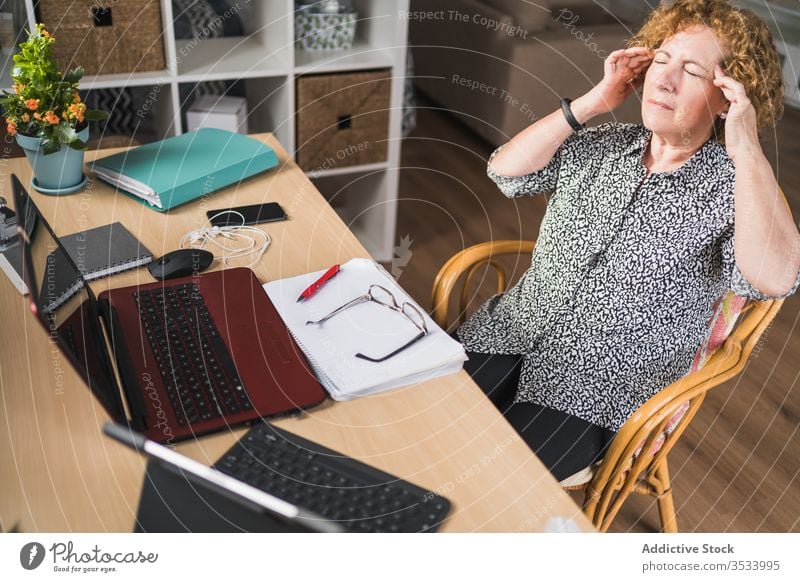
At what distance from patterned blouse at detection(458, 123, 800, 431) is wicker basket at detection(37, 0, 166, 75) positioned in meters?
1.14

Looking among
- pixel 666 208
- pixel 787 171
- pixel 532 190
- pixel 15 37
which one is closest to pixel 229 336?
pixel 532 190

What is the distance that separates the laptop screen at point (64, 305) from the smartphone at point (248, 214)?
395 mm

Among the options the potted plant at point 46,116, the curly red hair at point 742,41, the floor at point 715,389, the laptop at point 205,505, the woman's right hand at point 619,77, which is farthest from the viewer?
the floor at point 715,389

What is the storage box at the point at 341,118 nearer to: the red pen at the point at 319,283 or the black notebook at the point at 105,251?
the black notebook at the point at 105,251

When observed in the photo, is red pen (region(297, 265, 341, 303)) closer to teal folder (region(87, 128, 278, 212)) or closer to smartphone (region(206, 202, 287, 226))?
smartphone (region(206, 202, 287, 226))

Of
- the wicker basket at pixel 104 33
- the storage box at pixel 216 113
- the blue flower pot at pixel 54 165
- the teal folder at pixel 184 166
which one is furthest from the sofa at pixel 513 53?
the blue flower pot at pixel 54 165

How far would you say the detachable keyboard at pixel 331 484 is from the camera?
0.85 m

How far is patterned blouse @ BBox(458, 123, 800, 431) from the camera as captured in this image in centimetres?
126

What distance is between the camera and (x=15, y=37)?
2018mm

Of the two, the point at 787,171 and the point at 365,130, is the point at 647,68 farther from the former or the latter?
the point at 787,171

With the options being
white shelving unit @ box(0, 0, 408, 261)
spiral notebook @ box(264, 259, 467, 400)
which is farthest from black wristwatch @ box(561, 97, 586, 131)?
white shelving unit @ box(0, 0, 408, 261)

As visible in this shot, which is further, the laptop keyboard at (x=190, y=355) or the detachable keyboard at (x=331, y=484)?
the laptop keyboard at (x=190, y=355)

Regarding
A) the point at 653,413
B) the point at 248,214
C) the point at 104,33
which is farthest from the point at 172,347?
the point at 104,33

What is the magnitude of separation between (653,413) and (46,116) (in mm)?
1163
